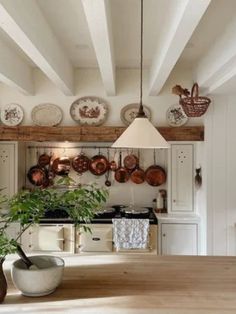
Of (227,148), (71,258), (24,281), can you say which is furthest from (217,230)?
(24,281)

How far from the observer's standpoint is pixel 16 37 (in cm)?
209

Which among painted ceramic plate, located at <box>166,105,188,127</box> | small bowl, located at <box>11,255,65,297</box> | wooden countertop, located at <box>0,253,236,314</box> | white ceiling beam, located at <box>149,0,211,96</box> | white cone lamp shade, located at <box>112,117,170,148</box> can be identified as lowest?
wooden countertop, located at <box>0,253,236,314</box>

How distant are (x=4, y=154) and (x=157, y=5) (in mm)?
2829

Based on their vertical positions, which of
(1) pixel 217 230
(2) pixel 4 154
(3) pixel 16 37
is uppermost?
(3) pixel 16 37

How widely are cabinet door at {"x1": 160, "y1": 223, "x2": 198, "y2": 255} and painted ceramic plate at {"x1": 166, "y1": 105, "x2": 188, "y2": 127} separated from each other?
129 centimetres

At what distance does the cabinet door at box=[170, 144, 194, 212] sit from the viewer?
4.28 m

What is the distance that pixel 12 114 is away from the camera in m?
4.26

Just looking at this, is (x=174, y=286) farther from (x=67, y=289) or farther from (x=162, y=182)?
(x=162, y=182)

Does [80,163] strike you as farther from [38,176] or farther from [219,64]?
[219,64]

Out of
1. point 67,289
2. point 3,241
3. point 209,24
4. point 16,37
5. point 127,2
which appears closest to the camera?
point 3,241

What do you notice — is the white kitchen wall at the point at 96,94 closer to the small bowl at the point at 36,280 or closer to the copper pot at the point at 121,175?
the copper pot at the point at 121,175

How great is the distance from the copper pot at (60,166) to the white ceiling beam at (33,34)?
1401 millimetres

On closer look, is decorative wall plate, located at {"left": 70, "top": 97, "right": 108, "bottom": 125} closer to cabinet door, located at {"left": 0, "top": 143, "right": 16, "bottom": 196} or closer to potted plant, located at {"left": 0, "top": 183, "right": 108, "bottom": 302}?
cabinet door, located at {"left": 0, "top": 143, "right": 16, "bottom": 196}

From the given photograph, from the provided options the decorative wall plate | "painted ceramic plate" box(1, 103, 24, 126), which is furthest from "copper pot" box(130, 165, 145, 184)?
"painted ceramic plate" box(1, 103, 24, 126)
